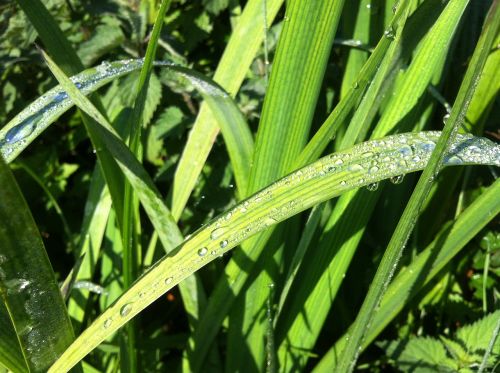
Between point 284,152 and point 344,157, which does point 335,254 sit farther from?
point 344,157

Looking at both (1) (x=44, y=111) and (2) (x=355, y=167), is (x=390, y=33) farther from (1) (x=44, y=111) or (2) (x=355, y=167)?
(1) (x=44, y=111)

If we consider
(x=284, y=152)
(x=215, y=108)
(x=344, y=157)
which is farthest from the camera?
(x=215, y=108)

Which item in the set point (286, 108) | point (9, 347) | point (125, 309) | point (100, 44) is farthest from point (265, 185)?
point (100, 44)

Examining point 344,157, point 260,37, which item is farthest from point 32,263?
point 260,37

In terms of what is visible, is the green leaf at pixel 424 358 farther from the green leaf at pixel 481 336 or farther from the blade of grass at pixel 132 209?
the blade of grass at pixel 132 209

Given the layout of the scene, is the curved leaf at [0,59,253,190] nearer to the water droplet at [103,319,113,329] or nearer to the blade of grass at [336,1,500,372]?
the water droplet at [103,319,113,329]
